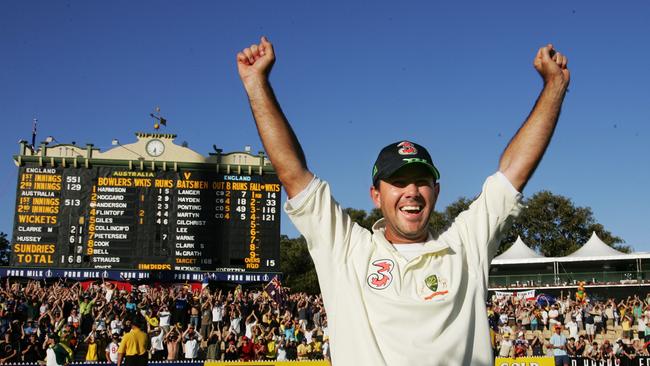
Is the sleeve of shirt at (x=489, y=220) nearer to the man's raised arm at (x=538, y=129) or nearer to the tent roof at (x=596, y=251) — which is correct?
the man's raised arm at (x=538, y=129)

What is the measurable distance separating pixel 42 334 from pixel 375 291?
52.6ft

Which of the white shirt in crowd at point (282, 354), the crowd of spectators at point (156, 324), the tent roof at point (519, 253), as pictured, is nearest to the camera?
the crowd of spectators at point (156, 324)

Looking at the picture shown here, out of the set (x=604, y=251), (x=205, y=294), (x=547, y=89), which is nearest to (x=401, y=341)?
(x=547, y=89)

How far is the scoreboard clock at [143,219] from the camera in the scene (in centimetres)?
2252

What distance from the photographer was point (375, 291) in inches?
91.4

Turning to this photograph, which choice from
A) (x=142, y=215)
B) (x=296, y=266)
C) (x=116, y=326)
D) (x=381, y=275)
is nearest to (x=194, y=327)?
(x=116, y=326)

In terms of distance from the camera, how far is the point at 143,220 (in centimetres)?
2286

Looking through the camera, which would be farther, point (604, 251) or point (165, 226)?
point (604, 251)

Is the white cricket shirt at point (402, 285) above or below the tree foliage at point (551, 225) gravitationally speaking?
below

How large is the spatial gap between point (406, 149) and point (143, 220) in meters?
21.4

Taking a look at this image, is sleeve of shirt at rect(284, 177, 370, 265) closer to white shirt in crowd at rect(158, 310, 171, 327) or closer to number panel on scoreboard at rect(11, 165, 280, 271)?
white shirt in crowd at rect(158, 310, 171, 327)

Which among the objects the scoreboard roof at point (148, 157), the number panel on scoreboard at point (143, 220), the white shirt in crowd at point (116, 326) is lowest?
the white shirt in crowd at point (116, 326)

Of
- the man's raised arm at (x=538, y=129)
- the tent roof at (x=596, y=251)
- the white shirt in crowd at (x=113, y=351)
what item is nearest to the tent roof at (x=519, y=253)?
the tent roof at (x=596, y=251)

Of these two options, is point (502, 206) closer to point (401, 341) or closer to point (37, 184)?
point (401, 341)
